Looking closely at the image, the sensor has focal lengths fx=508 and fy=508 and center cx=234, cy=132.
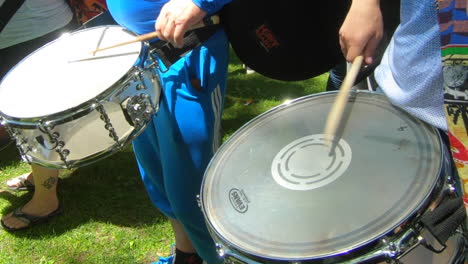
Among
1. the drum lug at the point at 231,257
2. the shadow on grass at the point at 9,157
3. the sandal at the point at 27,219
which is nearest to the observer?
the drum lug at the point at 231,257

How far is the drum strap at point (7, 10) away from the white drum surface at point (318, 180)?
1280 mm

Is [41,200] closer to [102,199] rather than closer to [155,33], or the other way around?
[102,199]

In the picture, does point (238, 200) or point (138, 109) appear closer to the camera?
point (238, 200)

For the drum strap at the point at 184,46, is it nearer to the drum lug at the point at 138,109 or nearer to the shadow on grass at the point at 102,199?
the drum lug at the point at 138,109

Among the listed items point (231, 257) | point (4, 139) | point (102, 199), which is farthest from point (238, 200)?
point (4, 139)

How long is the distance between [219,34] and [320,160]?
1.83ft

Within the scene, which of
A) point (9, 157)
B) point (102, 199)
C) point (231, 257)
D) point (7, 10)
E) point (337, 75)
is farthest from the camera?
point (9, 157)

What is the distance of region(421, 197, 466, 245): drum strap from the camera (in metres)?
0.86

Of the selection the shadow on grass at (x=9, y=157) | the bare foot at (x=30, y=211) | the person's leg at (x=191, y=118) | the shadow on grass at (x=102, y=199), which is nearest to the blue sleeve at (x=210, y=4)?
the person's leg at (x=191, y=118)

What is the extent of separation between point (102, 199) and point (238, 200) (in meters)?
1.52

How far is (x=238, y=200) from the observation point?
1.09 m

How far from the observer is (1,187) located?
260 centimetres

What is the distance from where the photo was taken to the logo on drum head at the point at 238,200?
3.49 ft

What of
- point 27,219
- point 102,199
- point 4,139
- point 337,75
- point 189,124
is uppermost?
point 189,124
